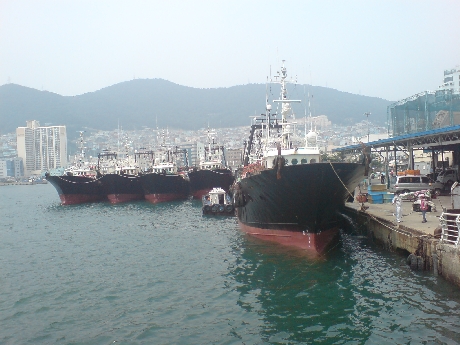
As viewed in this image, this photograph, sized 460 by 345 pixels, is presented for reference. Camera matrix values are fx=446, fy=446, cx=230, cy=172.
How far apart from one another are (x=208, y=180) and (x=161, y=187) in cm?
585

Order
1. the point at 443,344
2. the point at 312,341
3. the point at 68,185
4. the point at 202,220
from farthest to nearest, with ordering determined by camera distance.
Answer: the point at 68,185
the point at 202,220
the point at 312,341
the point at 443,344

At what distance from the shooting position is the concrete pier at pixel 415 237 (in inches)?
526

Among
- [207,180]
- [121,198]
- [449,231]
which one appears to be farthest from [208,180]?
[449,231]

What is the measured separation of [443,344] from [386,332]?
1.42m

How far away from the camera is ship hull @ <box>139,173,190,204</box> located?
52156 mm

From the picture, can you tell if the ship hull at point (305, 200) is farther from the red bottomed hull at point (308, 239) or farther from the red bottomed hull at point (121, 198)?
the red bottomed hull at point (121, 198)

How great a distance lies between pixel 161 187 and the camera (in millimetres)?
52469

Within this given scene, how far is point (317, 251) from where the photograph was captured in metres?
18.5

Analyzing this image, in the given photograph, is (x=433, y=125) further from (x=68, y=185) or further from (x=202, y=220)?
(x=68, y=185)

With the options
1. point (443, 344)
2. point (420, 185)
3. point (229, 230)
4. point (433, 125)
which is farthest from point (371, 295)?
point (433, 125)

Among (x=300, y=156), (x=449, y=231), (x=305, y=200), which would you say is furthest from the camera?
(x=300, y=156)

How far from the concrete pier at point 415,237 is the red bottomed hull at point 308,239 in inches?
84.7

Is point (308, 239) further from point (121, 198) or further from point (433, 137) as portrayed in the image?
point (121, 198)

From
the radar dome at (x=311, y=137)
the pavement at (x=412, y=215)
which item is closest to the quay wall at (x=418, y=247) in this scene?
the pavement at (x=412, y=215)
